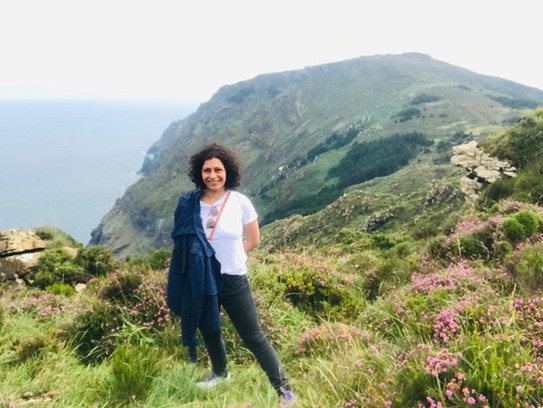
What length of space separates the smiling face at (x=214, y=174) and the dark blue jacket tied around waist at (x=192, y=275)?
19 centimetres

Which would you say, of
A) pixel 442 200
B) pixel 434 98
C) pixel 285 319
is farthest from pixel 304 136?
pixel 285 319

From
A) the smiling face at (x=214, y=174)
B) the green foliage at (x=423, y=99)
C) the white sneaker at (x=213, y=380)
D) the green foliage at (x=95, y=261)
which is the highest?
the smiling face at (x=214, y=174)

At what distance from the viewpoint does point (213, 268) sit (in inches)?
141

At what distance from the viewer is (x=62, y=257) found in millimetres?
14672

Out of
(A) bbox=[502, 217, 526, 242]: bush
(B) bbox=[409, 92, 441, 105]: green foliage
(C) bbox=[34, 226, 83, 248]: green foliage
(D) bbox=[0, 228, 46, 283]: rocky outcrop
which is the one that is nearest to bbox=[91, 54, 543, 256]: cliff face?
(B) bbox=[409, 92, 441, 105]: green foliage

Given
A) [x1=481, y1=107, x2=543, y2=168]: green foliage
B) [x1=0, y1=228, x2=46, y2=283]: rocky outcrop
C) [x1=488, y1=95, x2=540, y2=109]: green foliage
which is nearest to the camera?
[x1=0, y1=228, x2=46, y2=283]: rocky outcrop

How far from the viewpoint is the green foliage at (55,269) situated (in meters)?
12.9

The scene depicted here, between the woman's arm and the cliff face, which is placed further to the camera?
the cliff face

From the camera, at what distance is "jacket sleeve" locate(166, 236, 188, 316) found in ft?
11.9

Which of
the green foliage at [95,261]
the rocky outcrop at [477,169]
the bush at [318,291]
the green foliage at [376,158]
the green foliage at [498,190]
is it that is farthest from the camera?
the green foliage at [376,158]

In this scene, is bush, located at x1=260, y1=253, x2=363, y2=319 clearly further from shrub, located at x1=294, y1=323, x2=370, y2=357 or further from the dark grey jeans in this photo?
the dark grey jeans

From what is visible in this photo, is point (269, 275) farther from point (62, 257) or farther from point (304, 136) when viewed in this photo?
point (304, 136)

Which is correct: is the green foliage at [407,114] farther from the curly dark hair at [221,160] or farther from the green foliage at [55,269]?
the curly dark hair at [221,160]

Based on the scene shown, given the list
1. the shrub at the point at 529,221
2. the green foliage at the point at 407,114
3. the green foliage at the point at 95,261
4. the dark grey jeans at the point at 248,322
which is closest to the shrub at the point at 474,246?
the shrub at the point at 529,221
